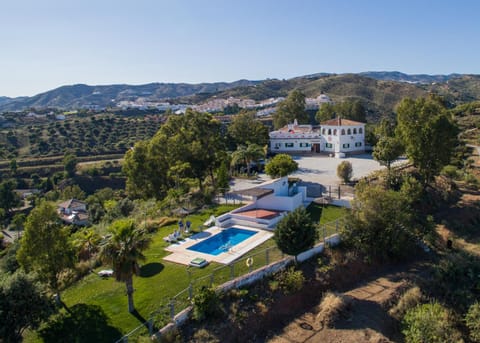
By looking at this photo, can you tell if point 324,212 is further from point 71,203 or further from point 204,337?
point 71,203

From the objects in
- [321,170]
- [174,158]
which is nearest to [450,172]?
[321,170]

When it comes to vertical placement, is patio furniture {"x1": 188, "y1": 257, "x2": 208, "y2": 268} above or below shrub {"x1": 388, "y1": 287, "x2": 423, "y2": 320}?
above

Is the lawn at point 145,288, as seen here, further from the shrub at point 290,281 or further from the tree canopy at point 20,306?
the shrub at point 290,281

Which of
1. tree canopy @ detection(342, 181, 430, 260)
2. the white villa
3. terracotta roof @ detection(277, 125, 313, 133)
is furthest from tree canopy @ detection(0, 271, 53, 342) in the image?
terracotta roof @ detection(277, 125, 313, 133)

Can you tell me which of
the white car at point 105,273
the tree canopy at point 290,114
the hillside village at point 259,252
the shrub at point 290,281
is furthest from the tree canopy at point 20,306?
the tree canopy at point 290,114

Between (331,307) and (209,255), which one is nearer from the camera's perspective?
(331,307)

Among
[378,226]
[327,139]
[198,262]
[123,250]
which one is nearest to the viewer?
[123,250]

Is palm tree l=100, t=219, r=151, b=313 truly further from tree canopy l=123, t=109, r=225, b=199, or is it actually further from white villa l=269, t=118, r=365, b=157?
white villa l=269, t=118, r=365, b=157

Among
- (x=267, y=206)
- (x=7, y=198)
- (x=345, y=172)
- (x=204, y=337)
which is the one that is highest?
(x=345, y=172)
